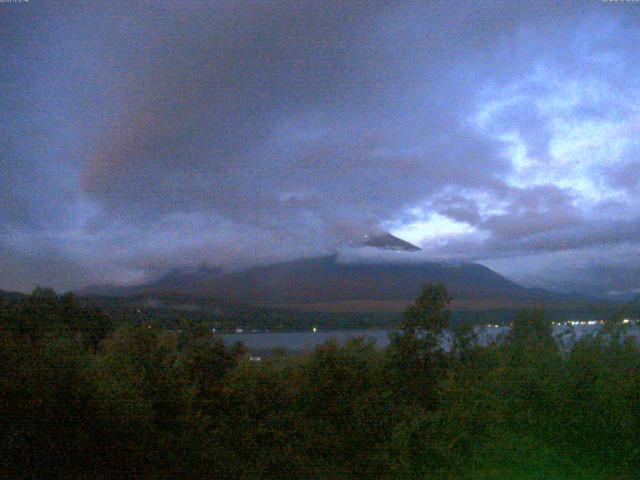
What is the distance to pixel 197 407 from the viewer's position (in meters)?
8.77

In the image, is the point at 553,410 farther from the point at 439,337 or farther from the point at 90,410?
the point at 90,410

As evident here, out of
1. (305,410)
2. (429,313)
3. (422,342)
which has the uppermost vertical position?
(429,313)

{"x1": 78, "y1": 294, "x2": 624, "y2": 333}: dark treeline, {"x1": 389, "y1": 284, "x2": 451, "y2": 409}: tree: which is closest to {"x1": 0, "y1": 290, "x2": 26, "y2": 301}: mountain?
{"x1": 78, "y1": 294, "x2": 624, "y2": 333}: dark treeline

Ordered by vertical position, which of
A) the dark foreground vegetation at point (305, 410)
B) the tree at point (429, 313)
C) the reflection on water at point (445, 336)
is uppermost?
the tree at point (429, 313)

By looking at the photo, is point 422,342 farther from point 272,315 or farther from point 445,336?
point 272,315

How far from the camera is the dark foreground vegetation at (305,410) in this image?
6.96 meters

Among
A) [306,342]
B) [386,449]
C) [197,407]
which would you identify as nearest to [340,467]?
[386,449]

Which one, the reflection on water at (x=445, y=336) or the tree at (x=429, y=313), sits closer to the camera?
the reflection on water at (x=445, y=336)

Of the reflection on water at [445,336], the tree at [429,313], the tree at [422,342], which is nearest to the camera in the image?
the reflection on water at [445,336]

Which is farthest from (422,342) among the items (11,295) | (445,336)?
(11,295)

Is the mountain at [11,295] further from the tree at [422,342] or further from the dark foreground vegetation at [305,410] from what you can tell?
the tree at [422,342]

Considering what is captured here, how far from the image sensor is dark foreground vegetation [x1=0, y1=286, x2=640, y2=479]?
22.8ft

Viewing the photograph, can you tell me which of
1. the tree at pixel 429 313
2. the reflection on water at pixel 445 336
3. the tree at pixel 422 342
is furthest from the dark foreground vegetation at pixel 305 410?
the tree at pixel 429 313

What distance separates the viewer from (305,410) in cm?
908
